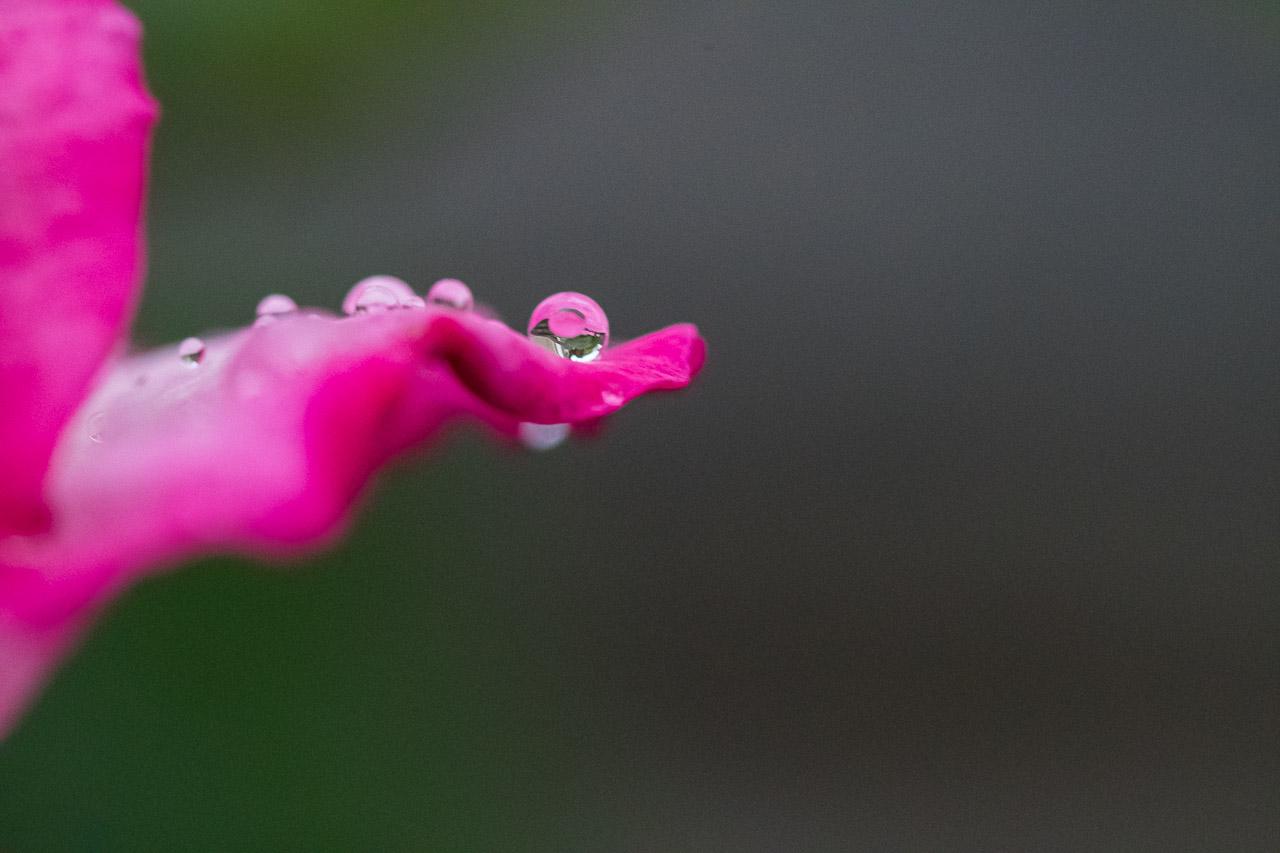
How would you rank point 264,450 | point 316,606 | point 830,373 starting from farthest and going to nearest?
point 830,373, point 316,606, point 264,450

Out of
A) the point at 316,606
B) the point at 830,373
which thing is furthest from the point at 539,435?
the point at 830,373

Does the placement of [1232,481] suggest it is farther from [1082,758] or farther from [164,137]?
[164,137]

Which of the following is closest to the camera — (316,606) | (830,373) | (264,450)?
(264,450)

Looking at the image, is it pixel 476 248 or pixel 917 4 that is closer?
pixel 476 248

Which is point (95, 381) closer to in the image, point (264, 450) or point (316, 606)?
point (264, 450)

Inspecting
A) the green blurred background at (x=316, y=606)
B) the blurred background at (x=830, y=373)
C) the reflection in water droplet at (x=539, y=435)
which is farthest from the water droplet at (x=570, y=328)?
the blurred background at (x=830, y=373)

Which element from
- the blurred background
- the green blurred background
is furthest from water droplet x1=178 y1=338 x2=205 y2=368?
the blurred background

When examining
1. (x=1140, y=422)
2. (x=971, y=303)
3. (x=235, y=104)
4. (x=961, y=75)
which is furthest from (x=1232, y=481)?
(x=235, y=104)
